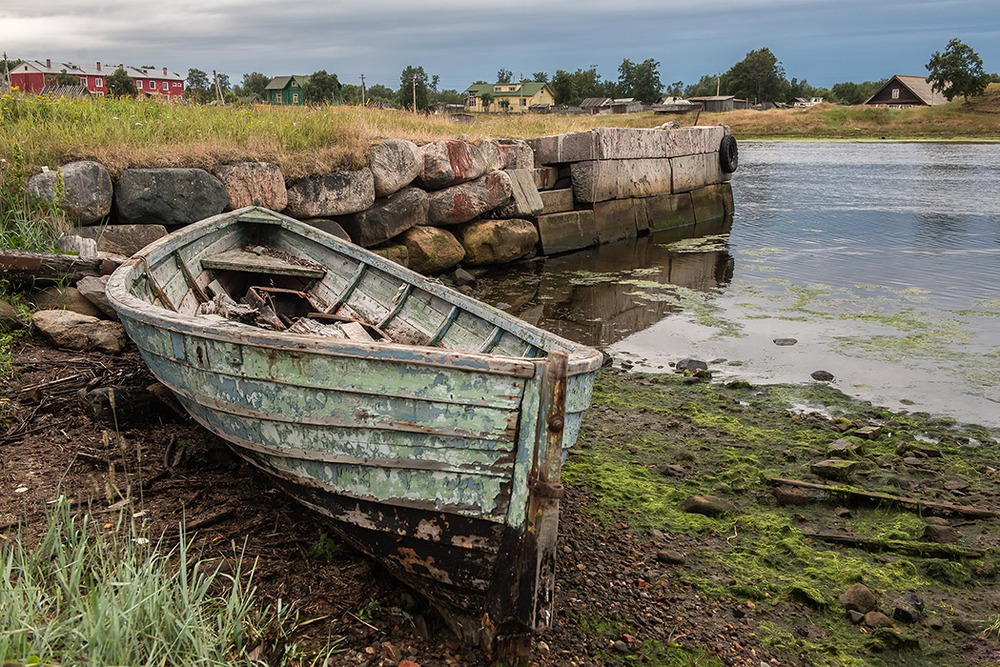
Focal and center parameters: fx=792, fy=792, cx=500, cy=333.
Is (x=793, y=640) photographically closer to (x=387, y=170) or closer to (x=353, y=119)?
(x=387, y=170)

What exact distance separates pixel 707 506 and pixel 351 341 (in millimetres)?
2683

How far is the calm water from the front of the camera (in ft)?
25.4

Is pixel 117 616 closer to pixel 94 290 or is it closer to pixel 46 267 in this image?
pixel 94 290

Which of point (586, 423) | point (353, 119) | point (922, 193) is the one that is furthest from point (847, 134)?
point (586, 423)

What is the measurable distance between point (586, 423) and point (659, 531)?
5.63 ft

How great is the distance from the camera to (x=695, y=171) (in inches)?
704

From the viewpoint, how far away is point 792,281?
12078 mm

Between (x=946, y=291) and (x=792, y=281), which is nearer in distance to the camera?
(x=946, y=291)

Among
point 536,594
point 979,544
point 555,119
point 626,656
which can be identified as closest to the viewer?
point 536,594

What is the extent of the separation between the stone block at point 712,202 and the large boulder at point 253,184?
1123cm

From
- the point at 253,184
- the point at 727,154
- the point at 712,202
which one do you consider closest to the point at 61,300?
the point at 253,184

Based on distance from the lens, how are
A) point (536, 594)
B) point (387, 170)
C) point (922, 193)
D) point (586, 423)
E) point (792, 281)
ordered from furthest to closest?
point (922, 193) < point (792, 281) < point (387, 170) < point (586, 423) < point (536, 594)

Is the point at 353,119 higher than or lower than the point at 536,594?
higher

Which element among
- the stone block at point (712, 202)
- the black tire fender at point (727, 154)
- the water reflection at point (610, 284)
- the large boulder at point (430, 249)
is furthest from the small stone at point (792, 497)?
the black tire fender at point (727, 154)
